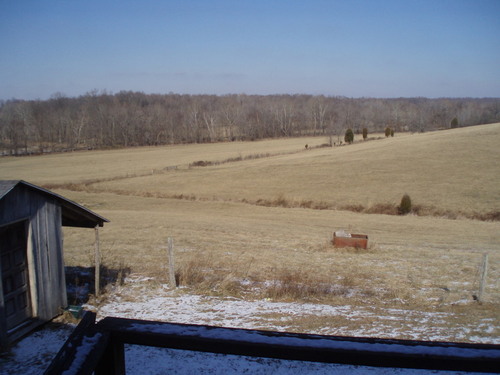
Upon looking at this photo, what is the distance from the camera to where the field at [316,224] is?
1228 cm

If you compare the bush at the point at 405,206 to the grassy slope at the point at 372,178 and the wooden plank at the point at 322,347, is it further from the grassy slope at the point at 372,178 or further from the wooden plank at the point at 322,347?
the wooden plank at the point at 322,347

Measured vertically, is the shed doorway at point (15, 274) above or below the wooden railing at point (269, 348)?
below

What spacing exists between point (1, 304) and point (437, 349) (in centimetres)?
845

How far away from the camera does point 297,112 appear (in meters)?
137

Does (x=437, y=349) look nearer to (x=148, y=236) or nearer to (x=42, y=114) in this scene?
(x=148, y=236)

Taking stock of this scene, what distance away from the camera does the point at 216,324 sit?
923cm

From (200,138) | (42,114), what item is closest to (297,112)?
(200,138)

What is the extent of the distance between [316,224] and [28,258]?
21363 mm

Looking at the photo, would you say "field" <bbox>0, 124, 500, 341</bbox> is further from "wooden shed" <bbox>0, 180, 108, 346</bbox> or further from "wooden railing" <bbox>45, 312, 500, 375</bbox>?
"wooden railing" <bbox>45, 312, 500, 375</bbox>

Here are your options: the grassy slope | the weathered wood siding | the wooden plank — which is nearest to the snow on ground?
the weathered wood siding

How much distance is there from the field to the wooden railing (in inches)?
318

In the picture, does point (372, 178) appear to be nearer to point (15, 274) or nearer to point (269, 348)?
point (15, 274)

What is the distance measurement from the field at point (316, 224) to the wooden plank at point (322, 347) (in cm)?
807

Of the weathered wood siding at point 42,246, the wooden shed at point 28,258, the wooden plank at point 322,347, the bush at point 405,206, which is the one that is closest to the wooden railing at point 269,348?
the wooden plank at point 322,347
